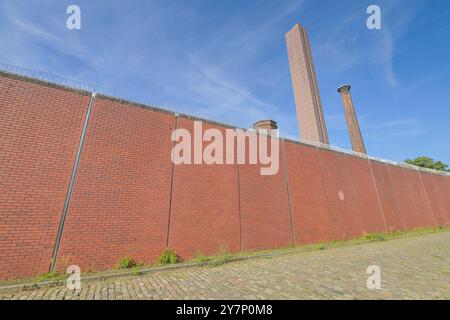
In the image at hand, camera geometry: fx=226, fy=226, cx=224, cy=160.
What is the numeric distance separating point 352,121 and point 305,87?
6752mm

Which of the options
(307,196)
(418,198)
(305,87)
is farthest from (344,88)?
(307,196)

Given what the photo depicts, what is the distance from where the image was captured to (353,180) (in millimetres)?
13625

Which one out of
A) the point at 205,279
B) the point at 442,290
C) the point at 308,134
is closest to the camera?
the point at 442,290

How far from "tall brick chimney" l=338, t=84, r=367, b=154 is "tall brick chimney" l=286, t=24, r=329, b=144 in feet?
15.6

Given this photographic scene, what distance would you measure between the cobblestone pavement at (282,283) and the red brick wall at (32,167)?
103cm

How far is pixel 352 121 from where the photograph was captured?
24109 millimetres

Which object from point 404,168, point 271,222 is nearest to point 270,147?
point 271,222

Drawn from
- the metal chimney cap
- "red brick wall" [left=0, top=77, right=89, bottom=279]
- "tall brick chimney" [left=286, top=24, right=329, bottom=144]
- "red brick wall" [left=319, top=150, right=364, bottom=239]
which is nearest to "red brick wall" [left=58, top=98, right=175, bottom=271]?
"red brick wall" [left=0, top=77, right=89, bottom=279]

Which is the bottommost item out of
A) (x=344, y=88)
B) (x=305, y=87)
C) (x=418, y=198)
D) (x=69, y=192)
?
(x=69, y=192)

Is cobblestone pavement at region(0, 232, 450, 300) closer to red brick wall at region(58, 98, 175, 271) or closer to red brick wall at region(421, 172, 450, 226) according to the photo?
red brick wall at region(58, 98, 175, 271)

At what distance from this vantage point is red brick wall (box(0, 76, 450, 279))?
16.5 feet

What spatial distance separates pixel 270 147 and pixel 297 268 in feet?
18.8

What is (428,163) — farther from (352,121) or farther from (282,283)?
(282,283)
